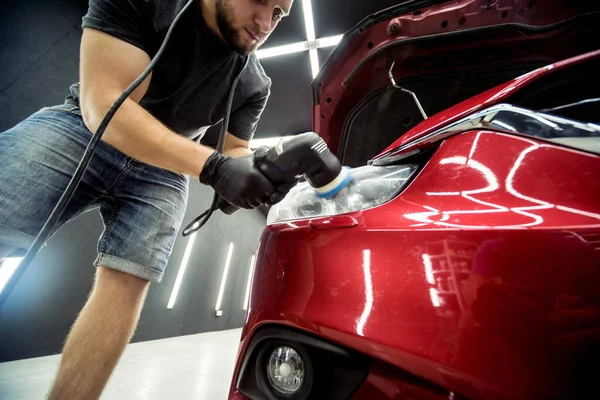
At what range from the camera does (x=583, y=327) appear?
288mm

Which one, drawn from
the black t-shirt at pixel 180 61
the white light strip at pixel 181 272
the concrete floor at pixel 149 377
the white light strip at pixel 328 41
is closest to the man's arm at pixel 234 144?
the black t-shirt at pixel 180 61

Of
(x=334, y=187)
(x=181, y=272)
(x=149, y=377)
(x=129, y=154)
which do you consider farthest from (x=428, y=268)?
(x=181, y=272)

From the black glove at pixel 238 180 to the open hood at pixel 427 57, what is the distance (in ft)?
1.78

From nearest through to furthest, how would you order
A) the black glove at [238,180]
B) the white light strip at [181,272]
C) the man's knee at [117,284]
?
the black glove at [238,180] < the man's knee at [117,284] < the white light strip at [181,272]

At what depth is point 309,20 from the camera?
2.70m

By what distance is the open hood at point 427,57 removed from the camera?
2.95ft

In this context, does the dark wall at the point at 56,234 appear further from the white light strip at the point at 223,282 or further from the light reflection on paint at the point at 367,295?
the light reflection on paint at the point at 367,295

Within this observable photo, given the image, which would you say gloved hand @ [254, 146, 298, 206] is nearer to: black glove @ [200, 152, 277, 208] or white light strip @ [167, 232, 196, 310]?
black glove @ [200, 152, 277, 208]

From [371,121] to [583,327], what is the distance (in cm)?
101

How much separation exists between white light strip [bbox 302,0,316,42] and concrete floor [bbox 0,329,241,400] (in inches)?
126

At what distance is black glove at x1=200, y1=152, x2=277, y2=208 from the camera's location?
2.12ft

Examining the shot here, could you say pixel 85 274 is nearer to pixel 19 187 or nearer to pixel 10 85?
pixel 10 85

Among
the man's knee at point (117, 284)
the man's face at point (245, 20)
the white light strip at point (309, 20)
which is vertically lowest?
the man's knee at point (117, 284)

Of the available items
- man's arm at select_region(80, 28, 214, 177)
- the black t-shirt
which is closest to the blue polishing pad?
man's arm at select_region(80, 28, 214, 177)
